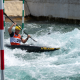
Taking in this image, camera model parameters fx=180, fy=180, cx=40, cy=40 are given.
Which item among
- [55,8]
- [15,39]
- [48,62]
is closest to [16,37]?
[15,39]

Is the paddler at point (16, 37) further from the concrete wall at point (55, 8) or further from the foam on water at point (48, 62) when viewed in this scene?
the concrete wall at point (55, 8)

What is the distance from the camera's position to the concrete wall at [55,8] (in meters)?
13.1

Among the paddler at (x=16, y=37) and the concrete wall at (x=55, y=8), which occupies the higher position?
the paddler at (x=16, y=37)

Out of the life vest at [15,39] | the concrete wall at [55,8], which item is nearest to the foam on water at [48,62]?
the life vest at [15,39]

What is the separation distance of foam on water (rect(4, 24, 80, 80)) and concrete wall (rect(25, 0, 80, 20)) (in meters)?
5.48

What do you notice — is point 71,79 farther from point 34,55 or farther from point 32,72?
point 34,55

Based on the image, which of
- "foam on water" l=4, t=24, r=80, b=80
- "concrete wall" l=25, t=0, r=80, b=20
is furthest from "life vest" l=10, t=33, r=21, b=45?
"concrete wall" l=25, t=0, r=80, b=20

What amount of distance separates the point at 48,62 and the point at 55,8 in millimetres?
9146

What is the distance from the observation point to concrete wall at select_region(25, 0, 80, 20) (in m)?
13.1

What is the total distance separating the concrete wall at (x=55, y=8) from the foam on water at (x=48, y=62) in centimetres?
548

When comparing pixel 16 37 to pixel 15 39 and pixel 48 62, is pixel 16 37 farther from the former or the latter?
pixel 48 62

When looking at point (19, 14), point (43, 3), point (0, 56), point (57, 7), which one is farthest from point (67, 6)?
point (0, 56)

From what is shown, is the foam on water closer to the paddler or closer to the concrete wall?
the paddler

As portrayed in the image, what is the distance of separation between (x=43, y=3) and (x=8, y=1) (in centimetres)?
287
